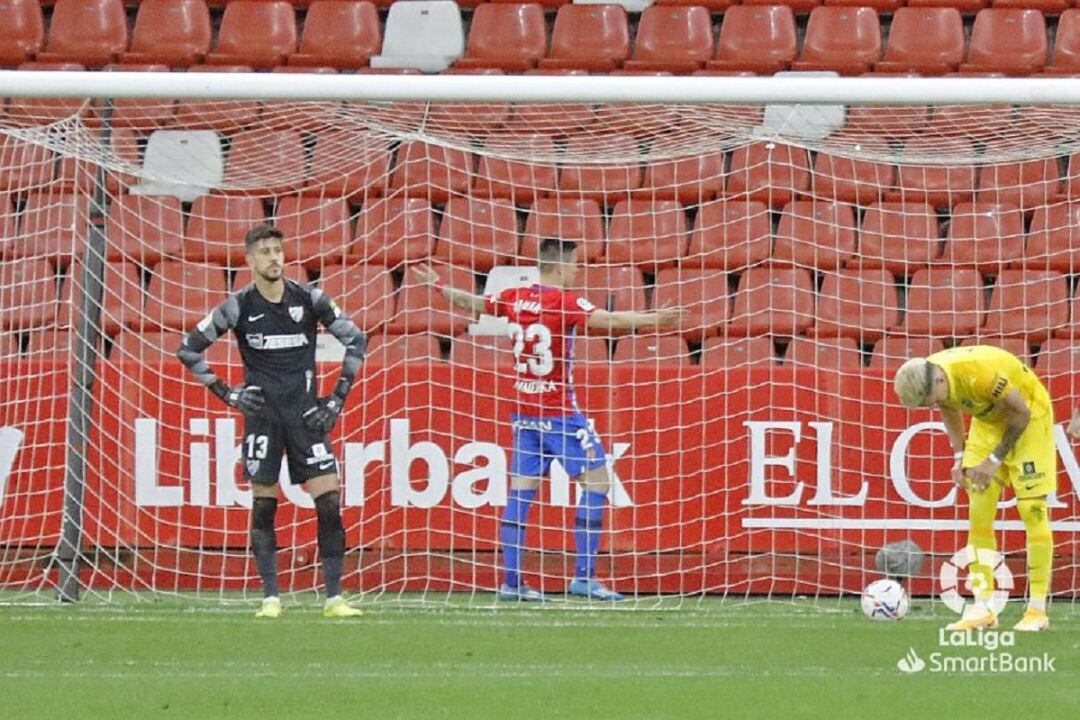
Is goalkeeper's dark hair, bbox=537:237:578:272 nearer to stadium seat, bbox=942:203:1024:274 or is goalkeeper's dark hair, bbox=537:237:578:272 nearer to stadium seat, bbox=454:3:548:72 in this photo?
stadium seat, bbox=942:203:1024:274

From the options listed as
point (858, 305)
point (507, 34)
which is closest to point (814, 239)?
point (858, 305)

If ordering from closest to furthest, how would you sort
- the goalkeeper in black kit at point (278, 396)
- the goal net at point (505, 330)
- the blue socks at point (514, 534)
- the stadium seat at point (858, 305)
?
the goalkeeper in black kit at point (278, 396)
the blue socks at point (514, 534)
the goal net at point (505, 330)
the stadium seat at point (858, 305)

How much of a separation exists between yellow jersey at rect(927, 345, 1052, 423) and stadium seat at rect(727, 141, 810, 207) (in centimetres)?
275

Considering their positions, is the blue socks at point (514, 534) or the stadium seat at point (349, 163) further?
the stadium seat at point (349, 163)

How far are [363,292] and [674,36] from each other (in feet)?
11.3

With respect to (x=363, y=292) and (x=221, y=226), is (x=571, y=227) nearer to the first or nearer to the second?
(x=363, y=292)

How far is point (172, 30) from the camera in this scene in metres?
12.5

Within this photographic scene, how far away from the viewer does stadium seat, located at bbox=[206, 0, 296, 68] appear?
40.4 feet

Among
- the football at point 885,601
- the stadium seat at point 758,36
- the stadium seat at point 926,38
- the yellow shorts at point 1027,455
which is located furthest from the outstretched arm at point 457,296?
the stadium seat at point 926,38

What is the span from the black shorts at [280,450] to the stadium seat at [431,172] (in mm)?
2281

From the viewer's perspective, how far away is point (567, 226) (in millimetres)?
10602

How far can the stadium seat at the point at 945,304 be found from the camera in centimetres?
1016

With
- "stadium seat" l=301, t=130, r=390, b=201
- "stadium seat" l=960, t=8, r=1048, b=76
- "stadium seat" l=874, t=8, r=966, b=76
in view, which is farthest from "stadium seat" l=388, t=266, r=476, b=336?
"stadium seat" l=960, t=8, r=1048, b=76

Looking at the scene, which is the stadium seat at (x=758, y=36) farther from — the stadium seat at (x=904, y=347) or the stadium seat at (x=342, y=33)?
the stadium seat at (x=904, y=347)
